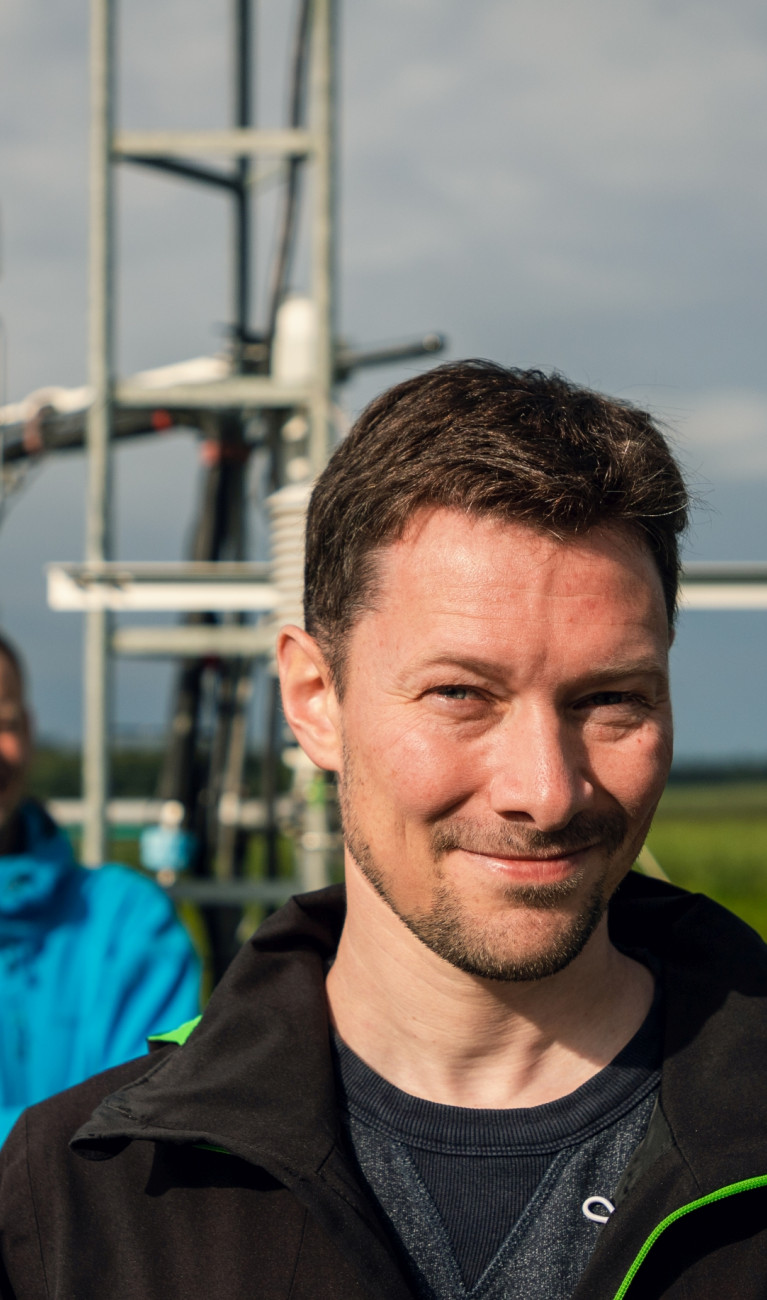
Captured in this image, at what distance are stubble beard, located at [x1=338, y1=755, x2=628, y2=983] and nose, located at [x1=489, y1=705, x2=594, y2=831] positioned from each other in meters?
0.03

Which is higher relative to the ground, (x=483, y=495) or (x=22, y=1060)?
(x=483, y=495)

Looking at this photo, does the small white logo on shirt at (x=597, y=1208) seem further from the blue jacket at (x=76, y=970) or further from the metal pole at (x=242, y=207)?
the metal pole at (x=242, y=207)

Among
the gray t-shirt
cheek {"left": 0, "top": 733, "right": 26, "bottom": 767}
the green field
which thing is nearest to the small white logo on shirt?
the gray t-shirt

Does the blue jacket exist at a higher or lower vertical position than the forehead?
lower

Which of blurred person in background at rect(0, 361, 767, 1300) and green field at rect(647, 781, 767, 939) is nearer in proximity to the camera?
blurred person in background at rect(0, 361, 767, 1300)

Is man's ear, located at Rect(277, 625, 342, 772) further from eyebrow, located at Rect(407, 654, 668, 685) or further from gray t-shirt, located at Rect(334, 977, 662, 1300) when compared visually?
gray t-shirt, located at Rect(334, 977, 662, 1300)

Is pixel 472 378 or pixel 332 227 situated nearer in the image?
pixel 472 378

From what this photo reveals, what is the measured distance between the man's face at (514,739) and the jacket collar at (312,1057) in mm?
205

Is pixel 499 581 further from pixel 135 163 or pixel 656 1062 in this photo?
pixel 135 163

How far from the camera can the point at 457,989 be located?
1.40 m

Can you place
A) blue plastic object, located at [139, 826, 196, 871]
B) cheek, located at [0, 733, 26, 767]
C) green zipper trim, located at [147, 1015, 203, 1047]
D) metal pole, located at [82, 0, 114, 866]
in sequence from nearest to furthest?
green zipper trim, located at [147, 1015, 203, 1047] → cheek, located at [0, 733, 26, 767] → metal pole, located at [82, 0, 114, 866] → blue plastic object, located at [139, 826, 196, 871]

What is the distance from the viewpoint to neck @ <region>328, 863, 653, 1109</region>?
4.54 ft

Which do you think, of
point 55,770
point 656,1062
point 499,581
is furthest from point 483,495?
point 55,770

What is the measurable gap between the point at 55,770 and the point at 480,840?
12.4 m
